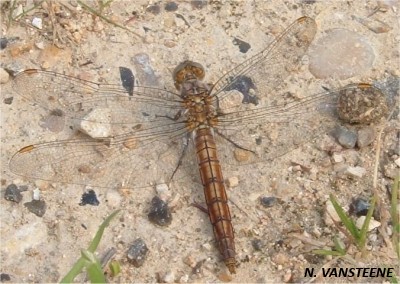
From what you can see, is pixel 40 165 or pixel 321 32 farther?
pixel 321 32

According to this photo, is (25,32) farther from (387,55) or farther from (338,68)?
(387,55)

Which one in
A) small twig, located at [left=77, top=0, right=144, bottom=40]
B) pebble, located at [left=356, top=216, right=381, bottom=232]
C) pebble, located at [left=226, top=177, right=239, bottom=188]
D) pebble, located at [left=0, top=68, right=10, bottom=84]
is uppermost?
small twig, located at [left=77, top=0, right=144, bottom=40]

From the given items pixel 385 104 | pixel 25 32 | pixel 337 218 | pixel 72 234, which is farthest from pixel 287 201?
pixel 25 32

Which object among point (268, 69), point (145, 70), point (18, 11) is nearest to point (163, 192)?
point (145, 70)

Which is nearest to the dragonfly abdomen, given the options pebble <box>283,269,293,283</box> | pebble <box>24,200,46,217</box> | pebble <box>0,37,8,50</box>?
pebble <box>283,269,293,283</box>

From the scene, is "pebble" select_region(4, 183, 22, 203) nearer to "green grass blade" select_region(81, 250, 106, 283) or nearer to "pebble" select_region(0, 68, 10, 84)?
"pebble" select_region(0, 68, 10, 84)

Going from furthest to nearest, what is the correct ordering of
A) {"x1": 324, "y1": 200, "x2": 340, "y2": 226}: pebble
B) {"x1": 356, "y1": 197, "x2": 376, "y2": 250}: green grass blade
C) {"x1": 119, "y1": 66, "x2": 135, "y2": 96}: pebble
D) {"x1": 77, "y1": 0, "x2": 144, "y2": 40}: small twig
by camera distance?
{"x1": 77, "y1": 0, "x2": 144, "y2": 40}: small twig
{"x1": 119, "y1": 66, "x2": 135, "y2": 96}: pebble
{"x1": 324, "y1": 200, "x2": 340, "y2": 226}: pebble
{"x1": 356, "y1": 197, "x2": 376, "y2": 250}: green grass blade

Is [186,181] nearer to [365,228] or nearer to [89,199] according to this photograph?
[89,199]

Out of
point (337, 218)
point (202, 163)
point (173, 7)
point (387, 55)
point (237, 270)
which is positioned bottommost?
point (237, 270)

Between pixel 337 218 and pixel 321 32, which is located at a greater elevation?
pixel 321 32
